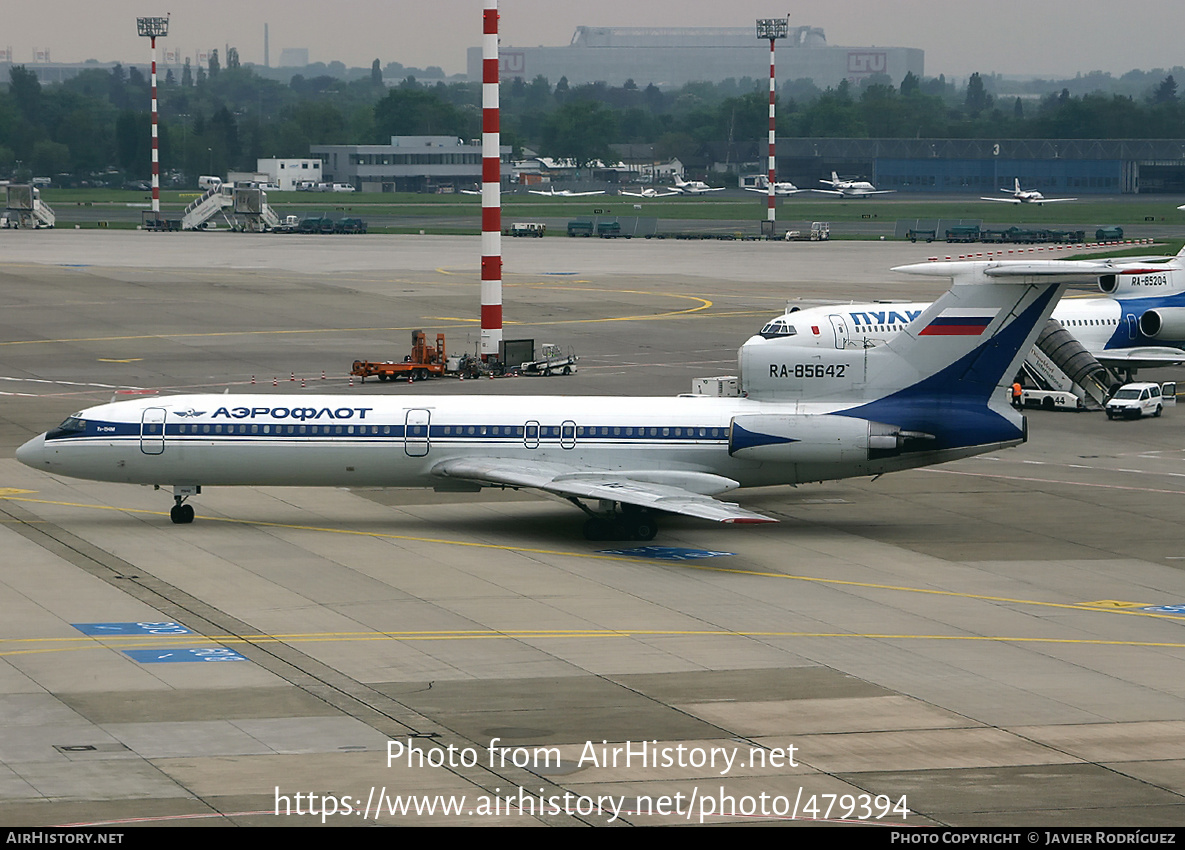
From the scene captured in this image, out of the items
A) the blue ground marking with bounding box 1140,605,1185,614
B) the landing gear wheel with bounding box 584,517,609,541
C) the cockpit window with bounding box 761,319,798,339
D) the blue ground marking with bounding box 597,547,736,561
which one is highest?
the cockpit window with bounding box 761,319,798,339

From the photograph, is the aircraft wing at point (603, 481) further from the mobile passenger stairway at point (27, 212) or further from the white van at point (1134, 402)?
the mobile passenger stairway at point (27, 212)

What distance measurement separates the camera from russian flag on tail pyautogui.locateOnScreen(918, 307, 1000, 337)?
43.2 metres

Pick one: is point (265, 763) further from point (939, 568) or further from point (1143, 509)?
point (1143, 509)

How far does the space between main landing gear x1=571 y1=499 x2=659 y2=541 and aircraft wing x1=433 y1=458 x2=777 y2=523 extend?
0.82 m

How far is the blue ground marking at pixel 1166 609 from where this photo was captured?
36.5m

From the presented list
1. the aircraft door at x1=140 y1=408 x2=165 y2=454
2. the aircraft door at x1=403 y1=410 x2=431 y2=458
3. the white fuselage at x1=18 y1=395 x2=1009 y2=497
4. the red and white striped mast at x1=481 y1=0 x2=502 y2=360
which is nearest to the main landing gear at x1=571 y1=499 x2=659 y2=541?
the white fuselage at x1=18 y1=395 x2=1009 y2=497

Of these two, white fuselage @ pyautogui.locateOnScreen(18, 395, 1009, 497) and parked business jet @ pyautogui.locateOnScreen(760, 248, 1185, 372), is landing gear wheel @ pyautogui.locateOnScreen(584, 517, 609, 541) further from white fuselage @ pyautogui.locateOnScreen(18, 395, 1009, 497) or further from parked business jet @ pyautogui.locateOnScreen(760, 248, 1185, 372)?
parked business jet @ pyautogui.locateOnScreen(760, 248, 1185, 372)

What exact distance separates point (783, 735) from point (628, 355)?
5686 centimetres

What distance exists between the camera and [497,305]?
76.1 metres

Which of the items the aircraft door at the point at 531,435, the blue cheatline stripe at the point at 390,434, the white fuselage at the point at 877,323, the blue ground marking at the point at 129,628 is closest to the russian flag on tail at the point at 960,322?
the blue cheatline stripe at the point at 390,434

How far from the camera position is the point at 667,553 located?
42062 millimetres

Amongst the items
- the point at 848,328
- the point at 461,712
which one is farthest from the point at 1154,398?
the point at 461,712

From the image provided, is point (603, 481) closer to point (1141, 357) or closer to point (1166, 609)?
point (1166, 609)

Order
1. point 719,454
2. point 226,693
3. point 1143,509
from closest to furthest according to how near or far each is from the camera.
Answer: point 226,693, point 719,454, point 1143,509
